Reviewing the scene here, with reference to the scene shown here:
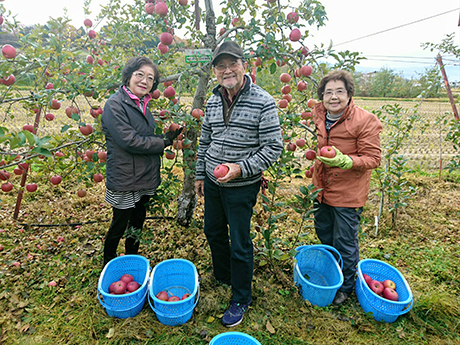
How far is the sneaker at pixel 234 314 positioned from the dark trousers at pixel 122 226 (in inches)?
39.1

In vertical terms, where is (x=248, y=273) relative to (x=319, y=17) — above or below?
below

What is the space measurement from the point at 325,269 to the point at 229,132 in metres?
1.57

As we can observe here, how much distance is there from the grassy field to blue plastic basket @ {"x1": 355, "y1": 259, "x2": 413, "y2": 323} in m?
0.08

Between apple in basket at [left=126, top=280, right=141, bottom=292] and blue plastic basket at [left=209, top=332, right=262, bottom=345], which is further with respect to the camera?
apple in basket at [left=126, top=280, right=141, bottom=292]

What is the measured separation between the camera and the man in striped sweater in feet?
5.90

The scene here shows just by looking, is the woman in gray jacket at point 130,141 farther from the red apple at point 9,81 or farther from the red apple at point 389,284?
the red apple at point 389,284

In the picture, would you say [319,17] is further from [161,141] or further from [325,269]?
[325,269]

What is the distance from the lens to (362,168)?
2.00 meters

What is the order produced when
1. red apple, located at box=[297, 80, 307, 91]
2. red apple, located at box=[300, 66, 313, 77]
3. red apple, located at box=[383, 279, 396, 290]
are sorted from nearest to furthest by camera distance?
red apple, located at box=[383, 279, 396, 290] < red apple, located at box=[300, 66, 313, 77] < red apple, located at box=[297, 80, 307, 91]

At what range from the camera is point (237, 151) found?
73.9 inches

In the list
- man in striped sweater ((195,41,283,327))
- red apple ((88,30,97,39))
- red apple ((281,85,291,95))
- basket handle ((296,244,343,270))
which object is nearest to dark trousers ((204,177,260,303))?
man in striped sweater ((195,41,283,327))

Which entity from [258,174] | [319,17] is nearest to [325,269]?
[258,174]

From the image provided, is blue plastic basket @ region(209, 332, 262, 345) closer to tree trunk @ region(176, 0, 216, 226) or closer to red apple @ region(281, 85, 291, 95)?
tree trunk @ region(176, 0, 216, 226)

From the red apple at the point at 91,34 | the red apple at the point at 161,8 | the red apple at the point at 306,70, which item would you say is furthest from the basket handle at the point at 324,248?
the red apple at the point at 91,34
